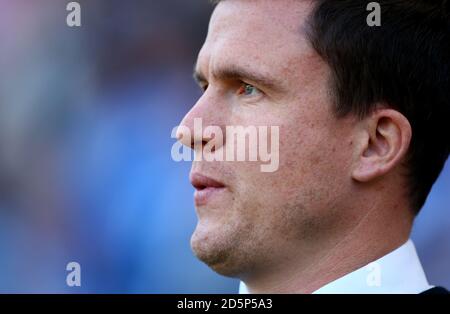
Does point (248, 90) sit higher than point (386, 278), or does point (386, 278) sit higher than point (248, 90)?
point (248, 90)

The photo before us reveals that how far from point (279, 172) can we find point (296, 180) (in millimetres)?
49

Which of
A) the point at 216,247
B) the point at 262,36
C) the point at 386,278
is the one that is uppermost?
the point at 262,36

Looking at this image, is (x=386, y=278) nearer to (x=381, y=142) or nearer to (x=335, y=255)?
(x=335, y=255)

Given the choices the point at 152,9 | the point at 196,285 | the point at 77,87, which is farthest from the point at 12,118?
the point at 196,285

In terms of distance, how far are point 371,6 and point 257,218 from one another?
2.14ft

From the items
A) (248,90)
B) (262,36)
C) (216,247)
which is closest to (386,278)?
(216,247)

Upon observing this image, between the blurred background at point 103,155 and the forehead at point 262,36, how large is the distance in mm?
2024

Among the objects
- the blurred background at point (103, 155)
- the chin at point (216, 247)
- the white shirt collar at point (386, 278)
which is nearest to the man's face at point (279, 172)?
the chin at point (216, 247)

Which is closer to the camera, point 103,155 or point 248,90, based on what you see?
point 248,90

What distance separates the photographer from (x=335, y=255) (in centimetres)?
213

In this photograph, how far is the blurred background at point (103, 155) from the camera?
4.19m

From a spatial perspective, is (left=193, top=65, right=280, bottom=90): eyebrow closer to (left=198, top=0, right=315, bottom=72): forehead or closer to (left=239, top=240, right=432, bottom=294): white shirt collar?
(left=198, top=0, right=315, bottom=72): forehead

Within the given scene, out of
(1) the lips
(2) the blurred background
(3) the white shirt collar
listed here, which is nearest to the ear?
(3) the white shirt collar

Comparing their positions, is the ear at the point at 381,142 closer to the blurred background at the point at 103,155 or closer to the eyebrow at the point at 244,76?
the eyebrow at the point at 244,76
